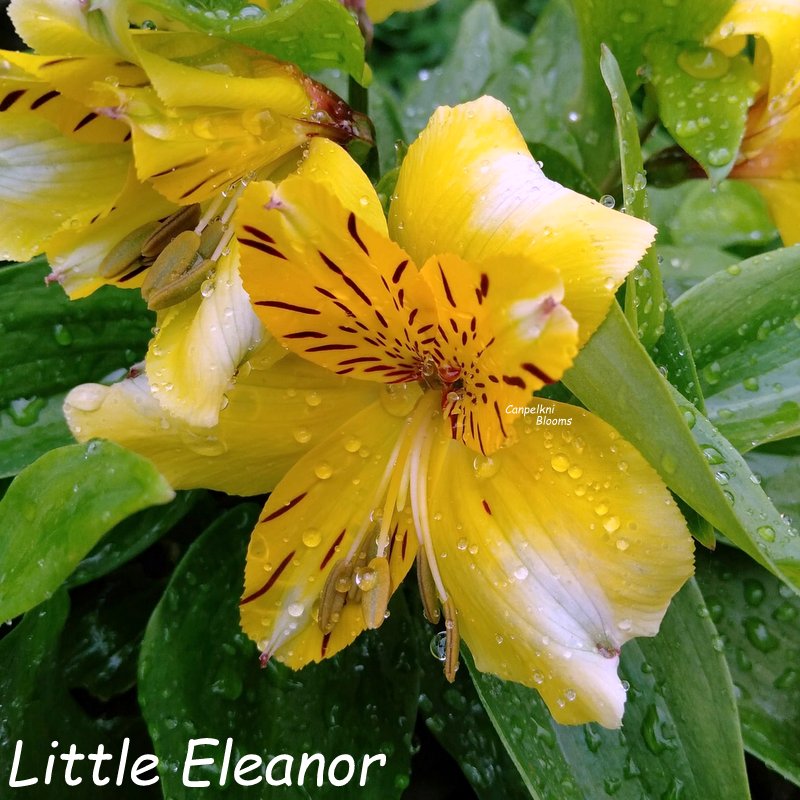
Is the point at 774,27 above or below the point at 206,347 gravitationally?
above

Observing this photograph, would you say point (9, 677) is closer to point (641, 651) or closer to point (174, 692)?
point (174, 692)

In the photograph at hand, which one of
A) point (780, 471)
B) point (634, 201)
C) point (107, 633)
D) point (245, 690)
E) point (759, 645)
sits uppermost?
point (634, 201)

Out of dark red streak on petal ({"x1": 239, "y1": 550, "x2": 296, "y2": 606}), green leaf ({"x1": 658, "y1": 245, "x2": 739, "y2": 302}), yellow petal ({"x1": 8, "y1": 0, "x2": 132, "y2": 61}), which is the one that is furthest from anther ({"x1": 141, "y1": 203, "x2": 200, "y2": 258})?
green leaf ({"x1": 658, "y1": 245, "x2": 739, "y2": 302})

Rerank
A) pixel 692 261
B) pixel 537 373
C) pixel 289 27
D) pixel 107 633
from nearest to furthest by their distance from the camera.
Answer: pixel 537 373
pixel 289 27
pixel 107 633
pixel 692 261

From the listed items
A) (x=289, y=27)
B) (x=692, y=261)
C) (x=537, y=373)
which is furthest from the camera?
(x=692, y=261)

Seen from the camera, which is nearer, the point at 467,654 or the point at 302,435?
the point at 302,435

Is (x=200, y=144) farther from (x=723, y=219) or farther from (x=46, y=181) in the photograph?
(x=723, y=219)

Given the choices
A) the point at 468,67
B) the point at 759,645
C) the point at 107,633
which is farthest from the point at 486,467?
the point at 468,67
